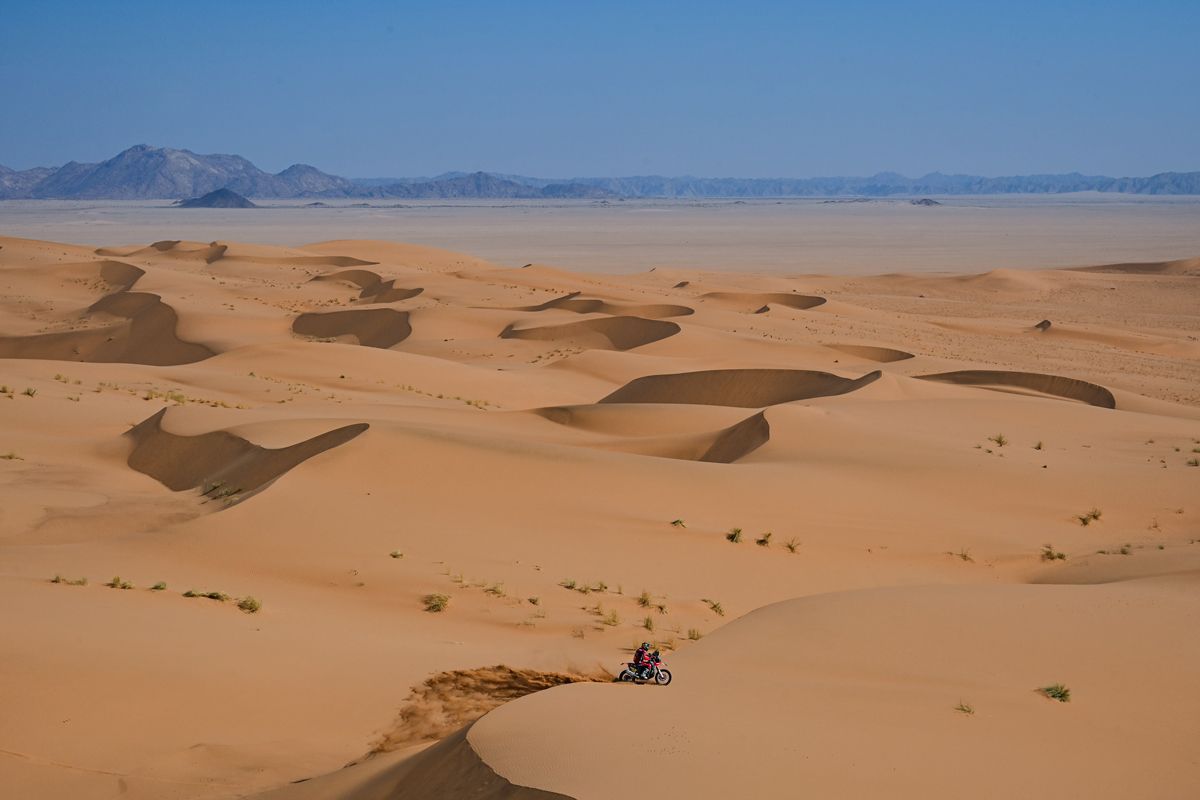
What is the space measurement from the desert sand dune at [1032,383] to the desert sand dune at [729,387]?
12.1 ft

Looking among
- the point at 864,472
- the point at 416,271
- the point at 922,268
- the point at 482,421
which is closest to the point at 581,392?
the point at 482,421

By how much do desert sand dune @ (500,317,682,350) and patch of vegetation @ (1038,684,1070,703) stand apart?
26.4 metres

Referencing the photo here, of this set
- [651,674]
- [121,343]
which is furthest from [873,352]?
[651,674]

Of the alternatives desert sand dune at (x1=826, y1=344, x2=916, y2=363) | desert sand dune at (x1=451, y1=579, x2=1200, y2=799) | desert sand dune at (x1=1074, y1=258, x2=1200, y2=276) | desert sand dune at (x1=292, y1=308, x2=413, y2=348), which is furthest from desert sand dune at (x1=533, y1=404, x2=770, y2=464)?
desert sand dune at (x1=1074, y1=258, x2=1200, y2=276)

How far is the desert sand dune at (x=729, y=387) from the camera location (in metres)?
23.6

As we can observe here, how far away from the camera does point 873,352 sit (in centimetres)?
3070

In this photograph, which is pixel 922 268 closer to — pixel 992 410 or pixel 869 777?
pixel 992 410

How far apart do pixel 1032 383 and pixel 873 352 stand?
20.4 ft

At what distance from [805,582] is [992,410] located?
9.23 metres

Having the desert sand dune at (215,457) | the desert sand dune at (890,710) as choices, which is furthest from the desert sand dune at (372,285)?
the desert sand dune at (890,710)

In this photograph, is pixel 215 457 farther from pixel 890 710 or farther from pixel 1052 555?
pixel 890 710

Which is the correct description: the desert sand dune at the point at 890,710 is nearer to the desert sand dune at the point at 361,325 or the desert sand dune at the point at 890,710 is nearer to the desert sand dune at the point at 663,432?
the desert sand dune at the point at 663,432

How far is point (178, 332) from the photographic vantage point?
32031 mm

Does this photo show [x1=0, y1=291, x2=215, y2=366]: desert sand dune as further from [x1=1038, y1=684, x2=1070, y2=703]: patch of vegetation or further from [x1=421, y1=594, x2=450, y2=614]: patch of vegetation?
[x1=1038, y1=684, x2=1070, y2=703]: patch of vegetation
